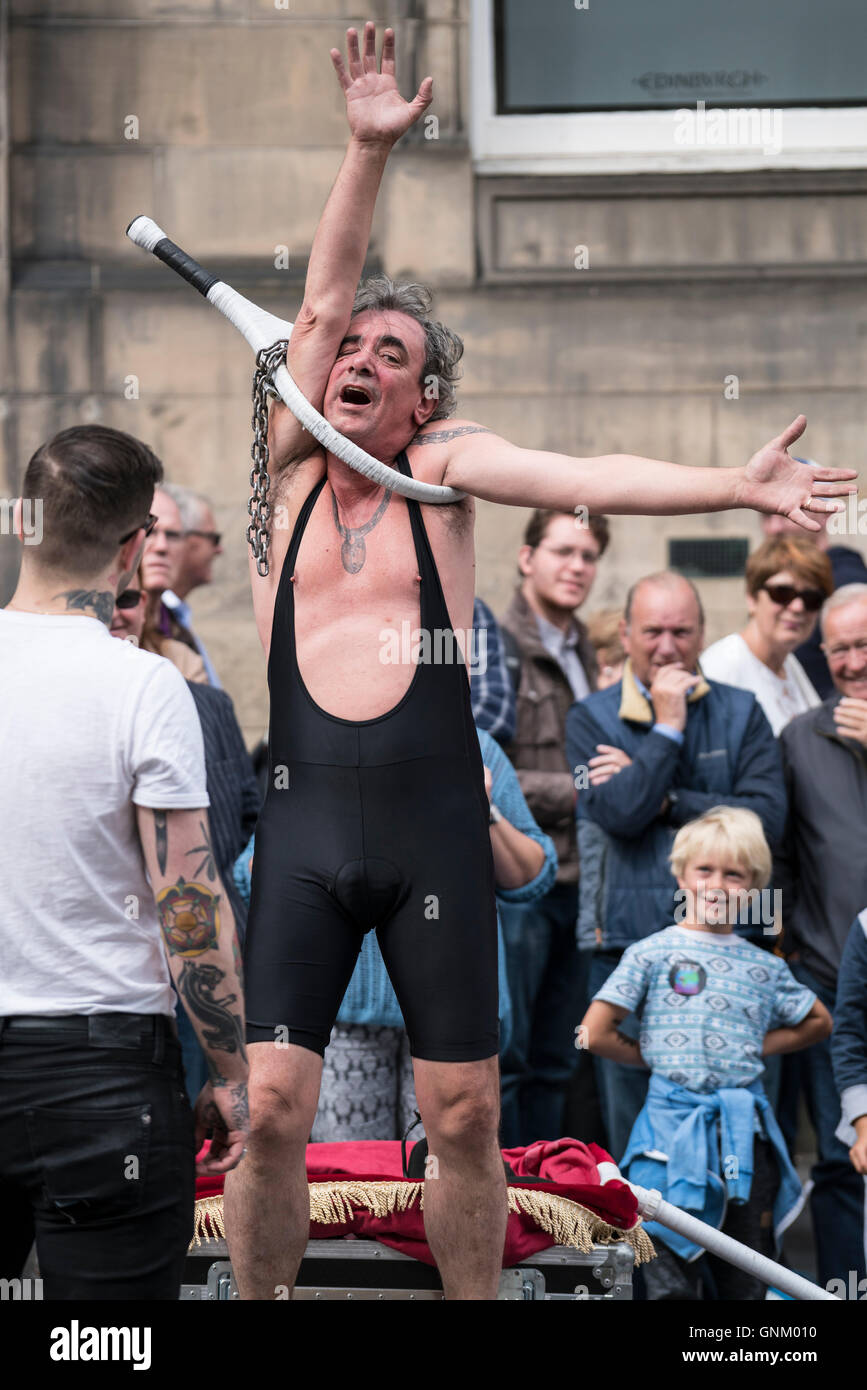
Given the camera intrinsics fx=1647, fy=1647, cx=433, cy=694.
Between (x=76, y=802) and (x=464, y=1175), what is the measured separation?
1209 mm

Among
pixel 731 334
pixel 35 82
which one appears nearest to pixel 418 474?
pixel 731 334

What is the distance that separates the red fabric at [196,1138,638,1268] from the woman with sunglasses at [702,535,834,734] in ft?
6.42

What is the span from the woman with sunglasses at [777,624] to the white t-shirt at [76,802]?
3148 millimetres

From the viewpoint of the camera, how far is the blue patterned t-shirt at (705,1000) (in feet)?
14.7

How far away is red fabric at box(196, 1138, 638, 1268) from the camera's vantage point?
3.76 metres

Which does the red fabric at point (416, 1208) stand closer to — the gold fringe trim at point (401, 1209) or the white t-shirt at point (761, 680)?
the gold fringe trim at point (401, 1209)

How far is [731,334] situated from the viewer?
24.9 feet

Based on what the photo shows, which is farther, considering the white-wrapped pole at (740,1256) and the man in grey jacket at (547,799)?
the man in grey jacket at (547,799)

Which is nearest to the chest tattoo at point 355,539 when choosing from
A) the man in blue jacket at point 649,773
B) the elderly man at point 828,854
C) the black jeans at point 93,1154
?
the black jeans at point 93,1154

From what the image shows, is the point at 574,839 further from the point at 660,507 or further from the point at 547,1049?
the point at 660,507

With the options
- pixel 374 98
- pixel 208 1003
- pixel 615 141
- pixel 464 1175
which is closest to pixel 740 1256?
pixel 464 1175

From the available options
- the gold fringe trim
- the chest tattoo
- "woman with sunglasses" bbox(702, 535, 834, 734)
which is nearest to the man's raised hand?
the chest tattoo

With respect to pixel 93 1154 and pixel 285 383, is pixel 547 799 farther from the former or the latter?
pixel 93 1154

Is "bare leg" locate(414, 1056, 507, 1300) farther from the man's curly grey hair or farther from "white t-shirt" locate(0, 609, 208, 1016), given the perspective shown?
the man's curly grey hair
